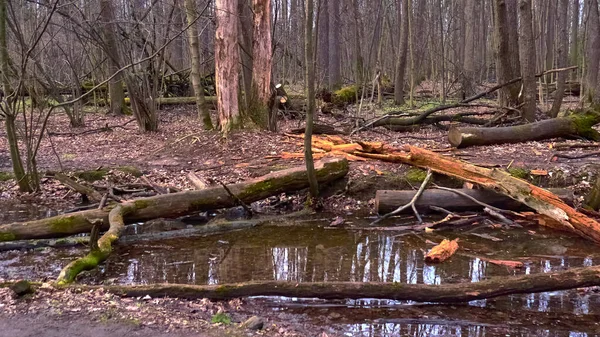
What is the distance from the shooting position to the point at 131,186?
29.5 ft

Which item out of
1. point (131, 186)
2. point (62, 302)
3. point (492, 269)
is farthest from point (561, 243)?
point (131, 186)

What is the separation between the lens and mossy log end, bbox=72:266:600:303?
4633 mm

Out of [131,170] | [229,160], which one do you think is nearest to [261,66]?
[229,160]

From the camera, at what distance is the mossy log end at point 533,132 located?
1067cm

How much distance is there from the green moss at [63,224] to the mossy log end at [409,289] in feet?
8.58

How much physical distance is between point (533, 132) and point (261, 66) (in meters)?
6.37

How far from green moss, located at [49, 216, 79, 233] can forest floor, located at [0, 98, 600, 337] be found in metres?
1.64

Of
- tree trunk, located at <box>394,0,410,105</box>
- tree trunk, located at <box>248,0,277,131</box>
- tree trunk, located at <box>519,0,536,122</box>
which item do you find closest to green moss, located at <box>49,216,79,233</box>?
tree trunk, located at <box>248,0,277,131</box>

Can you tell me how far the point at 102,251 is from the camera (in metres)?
5.67

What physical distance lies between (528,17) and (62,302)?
37.7 feet

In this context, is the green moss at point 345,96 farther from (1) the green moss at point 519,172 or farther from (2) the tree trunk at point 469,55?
(1) the green moss at point 519,172

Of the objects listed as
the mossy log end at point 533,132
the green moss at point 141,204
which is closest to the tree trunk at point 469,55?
the mossy log end at point 533,132

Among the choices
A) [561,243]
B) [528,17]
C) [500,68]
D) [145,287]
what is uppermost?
[528,17]

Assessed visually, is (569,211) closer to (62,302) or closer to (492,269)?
(492,269)
